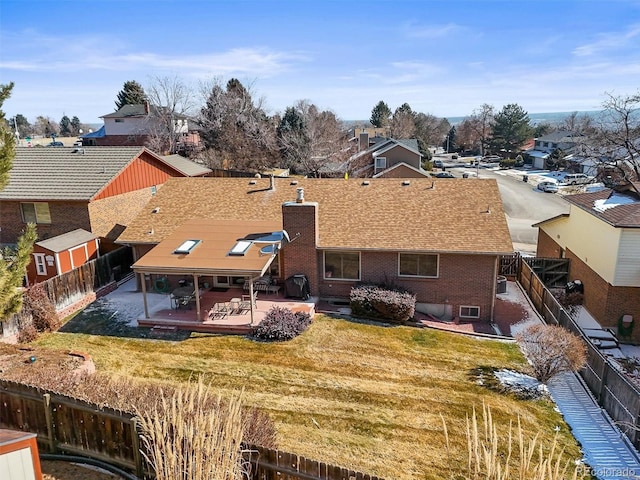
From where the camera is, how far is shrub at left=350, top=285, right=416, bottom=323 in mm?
17547

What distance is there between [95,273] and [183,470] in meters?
16.1

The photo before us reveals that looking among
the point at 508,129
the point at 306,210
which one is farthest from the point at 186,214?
the point at 508,129

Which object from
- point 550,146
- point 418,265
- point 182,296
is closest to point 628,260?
point 418,265

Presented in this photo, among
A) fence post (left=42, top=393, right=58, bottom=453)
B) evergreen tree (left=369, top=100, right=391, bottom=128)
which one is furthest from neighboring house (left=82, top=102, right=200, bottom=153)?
evergreen tree (left=369, top=100, right=391, bottom=128)

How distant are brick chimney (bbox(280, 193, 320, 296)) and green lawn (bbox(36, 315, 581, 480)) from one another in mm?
2313

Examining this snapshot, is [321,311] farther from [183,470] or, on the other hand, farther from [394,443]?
[183,470]

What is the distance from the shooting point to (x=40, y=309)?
54.0 feet

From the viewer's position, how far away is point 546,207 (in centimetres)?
4794

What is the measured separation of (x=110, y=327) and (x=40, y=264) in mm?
6218

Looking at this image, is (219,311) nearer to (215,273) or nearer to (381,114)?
(215,273)

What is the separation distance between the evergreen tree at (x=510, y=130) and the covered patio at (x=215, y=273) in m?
82.2

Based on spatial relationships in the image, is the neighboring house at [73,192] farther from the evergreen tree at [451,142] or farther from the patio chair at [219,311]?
the evergreen tree at [451,142]

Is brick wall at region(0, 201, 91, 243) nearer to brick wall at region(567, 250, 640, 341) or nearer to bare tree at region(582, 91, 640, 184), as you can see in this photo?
brick wall at region(567, 250, 640, 341)

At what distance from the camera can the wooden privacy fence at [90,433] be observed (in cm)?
757
